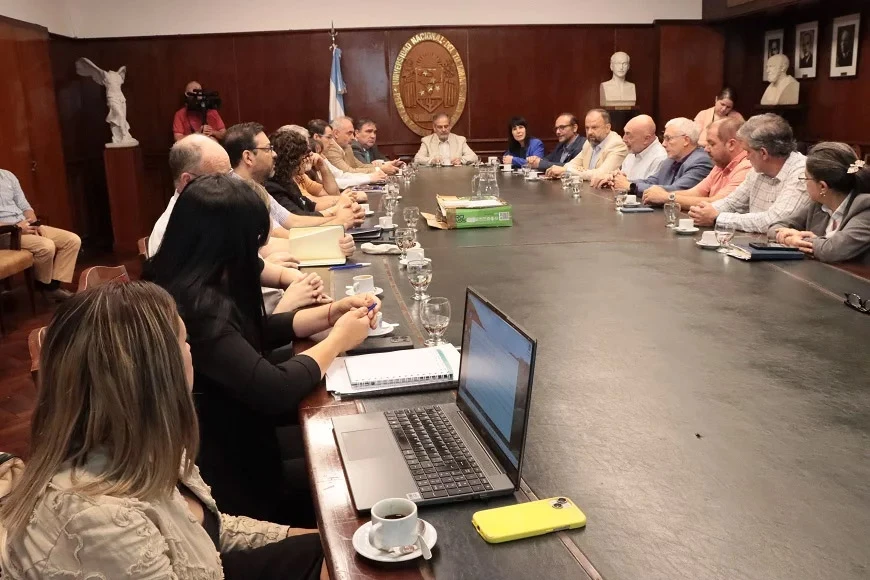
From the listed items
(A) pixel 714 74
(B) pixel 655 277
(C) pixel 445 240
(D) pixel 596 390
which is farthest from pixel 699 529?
(A) pixel 714 74

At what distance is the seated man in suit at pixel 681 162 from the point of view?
4.93 meters

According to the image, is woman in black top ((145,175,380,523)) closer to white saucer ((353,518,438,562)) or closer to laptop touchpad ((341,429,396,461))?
laptop touchpad ((341,429,396,461))

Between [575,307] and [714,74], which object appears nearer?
[575,307]

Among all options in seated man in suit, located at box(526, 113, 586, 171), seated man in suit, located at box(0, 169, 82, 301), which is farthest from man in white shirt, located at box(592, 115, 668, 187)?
seated man in suit, located at box(0, 169, 82, 301)

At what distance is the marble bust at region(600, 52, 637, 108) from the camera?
28.2ft

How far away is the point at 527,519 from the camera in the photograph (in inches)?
45.2

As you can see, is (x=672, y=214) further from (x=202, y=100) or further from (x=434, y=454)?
(x=202, y=100)

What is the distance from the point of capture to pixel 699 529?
3.73ft

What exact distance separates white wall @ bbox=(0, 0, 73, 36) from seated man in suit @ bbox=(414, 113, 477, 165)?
3683 mm

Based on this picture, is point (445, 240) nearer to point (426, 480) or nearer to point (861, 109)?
point (426, 480)

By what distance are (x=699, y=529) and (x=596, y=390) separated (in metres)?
0.55

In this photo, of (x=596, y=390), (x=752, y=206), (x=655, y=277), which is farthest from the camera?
(x=752, y=206)

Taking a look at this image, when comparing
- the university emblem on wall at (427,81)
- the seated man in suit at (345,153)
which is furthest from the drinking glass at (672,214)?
the university emblem on wall at (427,81)

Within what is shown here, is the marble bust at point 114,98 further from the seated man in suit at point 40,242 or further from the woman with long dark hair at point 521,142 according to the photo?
the woman with long dark hair at point 521,142
